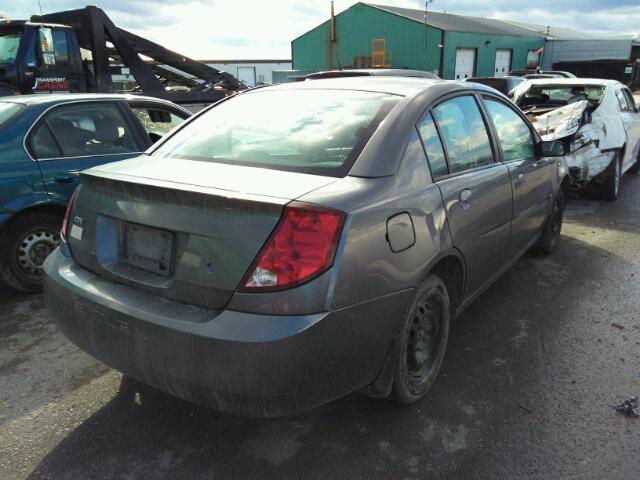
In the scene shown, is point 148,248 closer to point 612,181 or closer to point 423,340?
point 423,340

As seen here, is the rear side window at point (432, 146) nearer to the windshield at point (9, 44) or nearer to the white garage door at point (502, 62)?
the windshield at point (9, 44)

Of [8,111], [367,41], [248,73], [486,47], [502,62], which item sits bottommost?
[8,111]

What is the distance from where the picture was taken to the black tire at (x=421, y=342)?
7.93ft

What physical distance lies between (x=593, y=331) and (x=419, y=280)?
1844 millimetres

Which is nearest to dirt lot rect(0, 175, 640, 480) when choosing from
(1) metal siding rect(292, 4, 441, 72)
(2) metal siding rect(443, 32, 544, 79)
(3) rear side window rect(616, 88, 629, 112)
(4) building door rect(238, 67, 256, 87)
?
(3) rear side window rect(616, 88, 629, 112)

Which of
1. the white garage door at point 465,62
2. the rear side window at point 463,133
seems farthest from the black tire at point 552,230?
the white garage door at point 465,62

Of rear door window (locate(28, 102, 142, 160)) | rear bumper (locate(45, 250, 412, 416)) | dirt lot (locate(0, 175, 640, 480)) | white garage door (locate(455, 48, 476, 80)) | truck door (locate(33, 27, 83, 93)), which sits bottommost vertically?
dirt lot (locate(0, 175, 640, 480))

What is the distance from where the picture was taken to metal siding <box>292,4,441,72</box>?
33.6 m

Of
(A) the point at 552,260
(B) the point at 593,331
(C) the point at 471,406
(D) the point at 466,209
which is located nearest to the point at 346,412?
(C) the point at 471,406

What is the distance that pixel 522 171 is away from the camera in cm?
373

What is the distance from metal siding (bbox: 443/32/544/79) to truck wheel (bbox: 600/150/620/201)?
26.3 meters

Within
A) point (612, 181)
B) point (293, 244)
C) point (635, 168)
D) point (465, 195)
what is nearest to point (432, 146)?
point (465, 195)

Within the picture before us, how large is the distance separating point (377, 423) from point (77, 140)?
11.0 ft

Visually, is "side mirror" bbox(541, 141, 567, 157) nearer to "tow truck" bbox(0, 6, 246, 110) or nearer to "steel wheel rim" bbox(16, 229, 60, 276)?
"steel wheel rim" bbox(16, 229, 60, 276)
